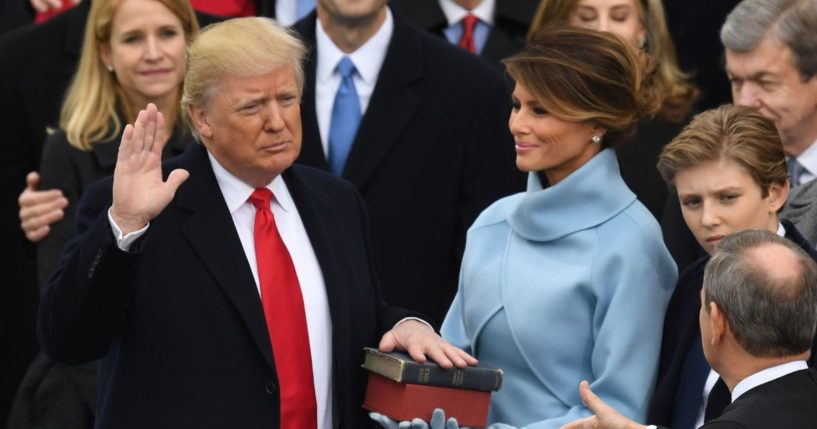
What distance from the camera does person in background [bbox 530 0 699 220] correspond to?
6.25 m

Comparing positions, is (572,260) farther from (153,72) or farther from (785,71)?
(153,72)

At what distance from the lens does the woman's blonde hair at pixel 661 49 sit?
645cm

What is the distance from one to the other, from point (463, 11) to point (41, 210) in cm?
212

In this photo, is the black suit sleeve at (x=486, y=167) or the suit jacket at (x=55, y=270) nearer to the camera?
the suit jacket at (x=55, y=270)

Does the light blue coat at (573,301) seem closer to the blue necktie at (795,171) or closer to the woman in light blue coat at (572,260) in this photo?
the woman in light blue coat at (572,260)

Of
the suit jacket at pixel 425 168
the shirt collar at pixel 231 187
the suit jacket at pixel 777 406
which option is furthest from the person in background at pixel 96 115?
the suit jacket at pixel 777 406

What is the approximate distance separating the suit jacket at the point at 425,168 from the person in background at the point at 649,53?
478 mm

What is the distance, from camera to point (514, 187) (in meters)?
6.02

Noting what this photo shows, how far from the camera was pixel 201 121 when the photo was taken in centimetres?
455

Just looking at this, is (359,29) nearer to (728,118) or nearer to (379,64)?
(379,64)

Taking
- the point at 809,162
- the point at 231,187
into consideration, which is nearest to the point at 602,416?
→ the point at 231,187

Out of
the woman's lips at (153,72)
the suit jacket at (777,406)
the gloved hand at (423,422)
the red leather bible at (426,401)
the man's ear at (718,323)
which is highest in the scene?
the woman's lips at (153,72)

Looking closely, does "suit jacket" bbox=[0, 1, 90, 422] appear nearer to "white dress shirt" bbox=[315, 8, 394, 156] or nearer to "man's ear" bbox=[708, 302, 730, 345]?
"white dress shirt" bbox=[315, 8, 394, 156]

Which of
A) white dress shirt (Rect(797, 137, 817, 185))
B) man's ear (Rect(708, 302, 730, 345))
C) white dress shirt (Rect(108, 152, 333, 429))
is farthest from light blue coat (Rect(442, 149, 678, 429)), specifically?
white dress shirt (Rect(797, 137, 817, 185))
